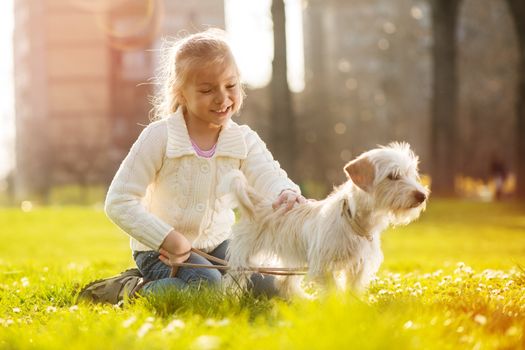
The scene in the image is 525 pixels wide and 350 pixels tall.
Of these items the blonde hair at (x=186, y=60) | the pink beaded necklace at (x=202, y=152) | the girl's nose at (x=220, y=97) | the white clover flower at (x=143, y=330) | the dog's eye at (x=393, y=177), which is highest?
the blonde hair at (x=186, y=60)

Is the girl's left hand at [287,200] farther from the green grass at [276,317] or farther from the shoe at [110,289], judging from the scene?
the shoe at [110,289]

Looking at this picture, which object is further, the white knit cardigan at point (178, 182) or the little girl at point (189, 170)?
the white knit cardigan at point (178, 182)

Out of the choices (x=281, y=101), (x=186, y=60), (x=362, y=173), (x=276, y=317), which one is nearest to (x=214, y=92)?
(x=186, y=60)

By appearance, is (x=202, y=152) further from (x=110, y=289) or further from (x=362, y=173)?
(x=362, y=173)

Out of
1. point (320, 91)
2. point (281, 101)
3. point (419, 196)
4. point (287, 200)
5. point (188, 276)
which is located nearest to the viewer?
point (419, 196)

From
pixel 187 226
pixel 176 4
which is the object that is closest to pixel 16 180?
pixel 176 4

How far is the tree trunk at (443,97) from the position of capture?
1017 inches

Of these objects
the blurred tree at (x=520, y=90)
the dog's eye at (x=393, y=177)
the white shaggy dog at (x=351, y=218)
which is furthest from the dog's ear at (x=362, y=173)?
the blurred tree at (x=520, y=90)

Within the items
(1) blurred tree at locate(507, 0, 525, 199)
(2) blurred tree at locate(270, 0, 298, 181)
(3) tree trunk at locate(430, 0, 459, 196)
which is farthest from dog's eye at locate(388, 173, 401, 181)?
(1) blurred tree at locate(507, 0, 525, 199)

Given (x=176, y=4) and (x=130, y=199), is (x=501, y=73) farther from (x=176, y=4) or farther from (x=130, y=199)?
(x=130, y=199)

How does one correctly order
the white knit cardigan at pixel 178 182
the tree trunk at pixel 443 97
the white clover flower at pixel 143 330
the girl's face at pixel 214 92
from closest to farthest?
the white clover flower at pixel 143 330 < the girl's face at pixel 214 92 < the white knit cardigan at pixel 178 182 < the tree trunk at pixel 443 97

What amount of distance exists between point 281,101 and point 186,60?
16.6 metres

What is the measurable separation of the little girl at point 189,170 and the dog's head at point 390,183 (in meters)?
0.73

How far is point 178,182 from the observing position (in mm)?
6043
